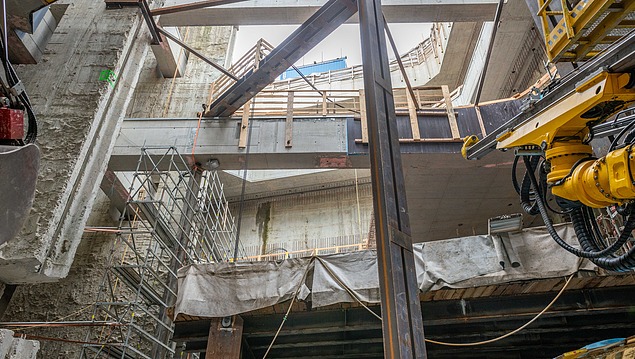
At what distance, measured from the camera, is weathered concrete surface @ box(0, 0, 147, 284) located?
543 centimetres

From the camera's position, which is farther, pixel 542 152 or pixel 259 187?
pixel 259 187

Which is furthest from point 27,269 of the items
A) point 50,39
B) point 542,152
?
point 542,152

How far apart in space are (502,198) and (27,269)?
12.0 metres

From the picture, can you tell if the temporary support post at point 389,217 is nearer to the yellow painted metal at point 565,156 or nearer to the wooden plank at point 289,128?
the yellow painted metal at point 565,156

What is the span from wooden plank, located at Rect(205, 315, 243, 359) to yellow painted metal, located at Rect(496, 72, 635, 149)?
5.06 metres

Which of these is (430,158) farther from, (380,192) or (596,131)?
(380,192)

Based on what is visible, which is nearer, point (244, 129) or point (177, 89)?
point (244, 129)

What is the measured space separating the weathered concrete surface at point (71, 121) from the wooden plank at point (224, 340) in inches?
96.4

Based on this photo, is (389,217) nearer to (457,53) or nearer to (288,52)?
(288,52)

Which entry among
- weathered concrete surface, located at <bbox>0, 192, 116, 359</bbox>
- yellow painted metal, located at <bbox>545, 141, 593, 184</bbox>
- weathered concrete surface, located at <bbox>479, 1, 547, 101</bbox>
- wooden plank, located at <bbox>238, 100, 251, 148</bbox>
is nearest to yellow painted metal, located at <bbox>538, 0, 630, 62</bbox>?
yellow painted metal, located at <bbox>545, 141, 593, 184</bbox>

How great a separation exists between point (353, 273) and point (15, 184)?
4.76 meters

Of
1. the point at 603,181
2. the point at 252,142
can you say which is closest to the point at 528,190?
the point at 603,181

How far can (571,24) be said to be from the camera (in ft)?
14.8

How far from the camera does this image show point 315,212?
64.8 feet
